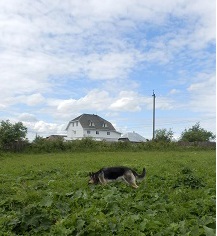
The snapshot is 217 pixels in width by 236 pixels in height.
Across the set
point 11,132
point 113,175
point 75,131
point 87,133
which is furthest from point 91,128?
point 113,175

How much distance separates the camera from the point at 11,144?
32125 millimetres

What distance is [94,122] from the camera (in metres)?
70.6

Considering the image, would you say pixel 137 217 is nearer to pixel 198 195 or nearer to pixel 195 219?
pixel 195 219

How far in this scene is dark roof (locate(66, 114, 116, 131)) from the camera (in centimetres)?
6928

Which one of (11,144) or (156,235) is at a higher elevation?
(11,144)

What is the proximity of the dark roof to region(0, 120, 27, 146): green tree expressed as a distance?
33008 millimetres

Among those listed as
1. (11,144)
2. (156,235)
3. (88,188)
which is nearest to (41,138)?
(11,144)

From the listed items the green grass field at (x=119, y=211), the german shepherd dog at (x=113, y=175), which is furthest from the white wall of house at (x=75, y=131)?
the green grass field at (x=119, y=211)

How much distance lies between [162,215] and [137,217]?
2.34 feet

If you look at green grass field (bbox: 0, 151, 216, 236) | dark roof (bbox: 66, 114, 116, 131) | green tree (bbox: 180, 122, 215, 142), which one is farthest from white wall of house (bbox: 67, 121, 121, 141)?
green grass field (bbox: 0, 151, 216, 236)

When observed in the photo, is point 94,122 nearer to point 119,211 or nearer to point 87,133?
point 87,133

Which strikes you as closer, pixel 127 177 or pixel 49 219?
pixel 49 219

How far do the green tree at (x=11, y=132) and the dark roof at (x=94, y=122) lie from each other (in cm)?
3301

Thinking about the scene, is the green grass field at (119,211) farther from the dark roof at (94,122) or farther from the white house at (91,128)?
the dark roof at (94,122)
